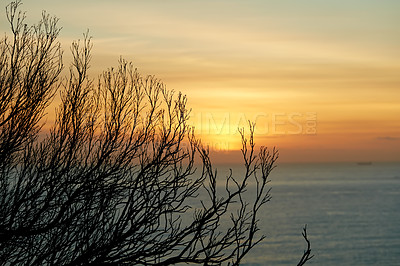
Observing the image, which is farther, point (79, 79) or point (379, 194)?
point (379, 194)

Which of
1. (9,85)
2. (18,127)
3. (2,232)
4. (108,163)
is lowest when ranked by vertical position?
(2,232)

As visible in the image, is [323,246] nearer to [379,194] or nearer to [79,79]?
[79,79]

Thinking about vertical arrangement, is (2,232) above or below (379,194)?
above

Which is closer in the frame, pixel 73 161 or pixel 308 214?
pixel 73 161

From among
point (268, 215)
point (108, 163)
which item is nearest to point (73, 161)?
point (108, 163)

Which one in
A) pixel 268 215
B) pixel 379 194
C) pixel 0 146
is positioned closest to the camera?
pixel 0 146

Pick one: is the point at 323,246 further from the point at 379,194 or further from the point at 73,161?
the point at 379,194

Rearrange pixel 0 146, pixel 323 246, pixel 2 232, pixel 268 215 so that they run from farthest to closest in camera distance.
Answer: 1. pixel 268 215
2. pixel 323 246
3. pixel 0 146
4. pixel 2 232

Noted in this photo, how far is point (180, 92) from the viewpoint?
1110cm

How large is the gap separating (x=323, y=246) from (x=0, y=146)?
85.3 metres

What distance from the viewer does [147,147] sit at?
37.2 ft

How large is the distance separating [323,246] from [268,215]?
32.0 metres

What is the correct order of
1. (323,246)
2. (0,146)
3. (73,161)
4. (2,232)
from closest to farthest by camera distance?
(2,232)
(0,146)
(73,161)
(323,246)

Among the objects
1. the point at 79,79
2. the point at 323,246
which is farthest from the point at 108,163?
the point at 323,246
